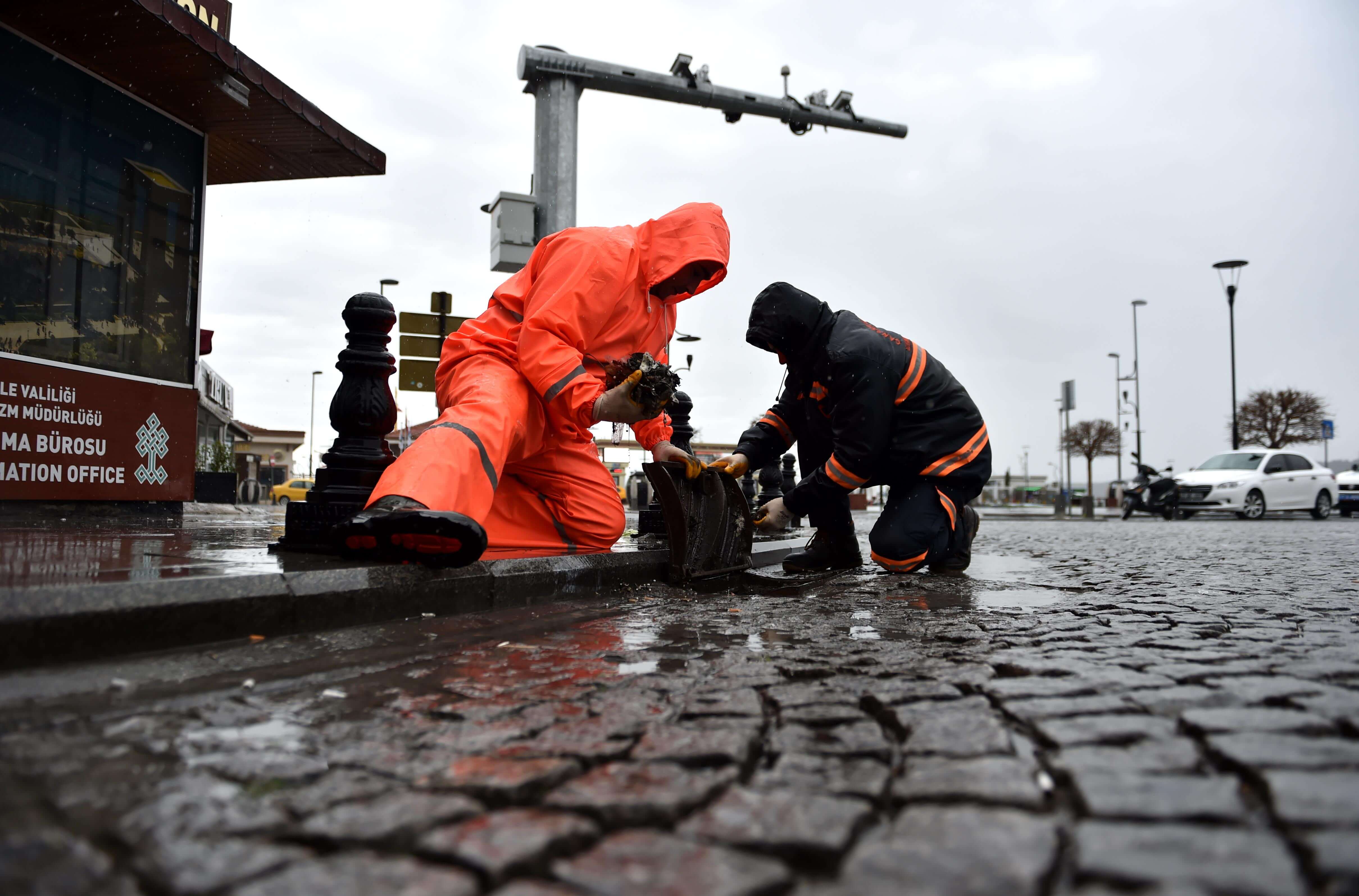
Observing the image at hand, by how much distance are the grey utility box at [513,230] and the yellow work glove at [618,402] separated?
5001 mm

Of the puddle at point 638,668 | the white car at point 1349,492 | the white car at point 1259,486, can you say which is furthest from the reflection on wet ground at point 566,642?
the white car at point 1349,492

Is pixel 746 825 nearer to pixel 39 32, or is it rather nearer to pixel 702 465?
pixel 702 465

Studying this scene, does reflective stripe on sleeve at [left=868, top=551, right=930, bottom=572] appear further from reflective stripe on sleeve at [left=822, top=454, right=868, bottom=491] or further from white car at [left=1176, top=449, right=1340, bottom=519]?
white car at [left=1176, top=449, right=1340, bottom=519]

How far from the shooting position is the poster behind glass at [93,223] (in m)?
6.44

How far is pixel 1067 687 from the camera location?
2.09m

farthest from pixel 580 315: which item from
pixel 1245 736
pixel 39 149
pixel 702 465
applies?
pixel 39 149

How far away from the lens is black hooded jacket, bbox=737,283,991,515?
15.6ft

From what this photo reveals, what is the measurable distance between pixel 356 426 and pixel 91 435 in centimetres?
398

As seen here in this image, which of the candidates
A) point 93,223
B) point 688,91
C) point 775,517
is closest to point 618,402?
point 775,517

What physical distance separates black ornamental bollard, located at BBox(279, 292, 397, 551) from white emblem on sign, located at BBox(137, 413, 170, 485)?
157 inches

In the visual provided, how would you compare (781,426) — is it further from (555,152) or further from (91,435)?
(91,435)

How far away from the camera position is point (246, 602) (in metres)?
2.62

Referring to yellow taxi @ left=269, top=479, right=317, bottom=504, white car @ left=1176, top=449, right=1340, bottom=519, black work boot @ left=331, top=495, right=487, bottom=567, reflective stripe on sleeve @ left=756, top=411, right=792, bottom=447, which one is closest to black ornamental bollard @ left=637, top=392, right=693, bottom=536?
reflective stripe on sleeve @ left=756, top=411, right=792, bottom=447

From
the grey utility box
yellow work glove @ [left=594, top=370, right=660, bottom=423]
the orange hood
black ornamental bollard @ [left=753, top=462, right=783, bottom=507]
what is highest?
the grey utility box
